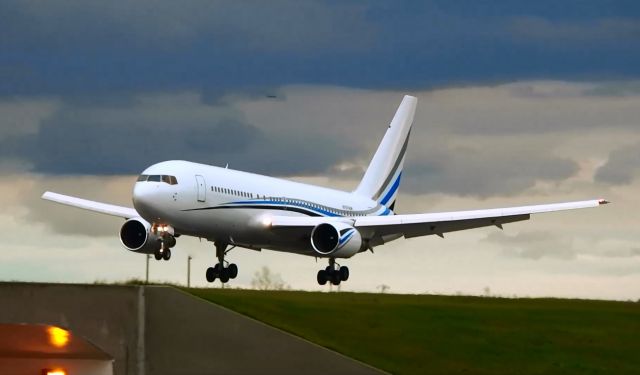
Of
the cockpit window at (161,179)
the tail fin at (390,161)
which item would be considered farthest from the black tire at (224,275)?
the tail fin at (390,161)

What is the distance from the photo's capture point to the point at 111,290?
45000 millimetres

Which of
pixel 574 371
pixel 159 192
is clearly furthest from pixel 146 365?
pixel 159 192

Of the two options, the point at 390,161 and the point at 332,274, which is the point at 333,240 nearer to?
the point at 332,274

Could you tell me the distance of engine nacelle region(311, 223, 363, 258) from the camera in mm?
69312

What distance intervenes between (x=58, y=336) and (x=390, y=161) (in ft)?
145

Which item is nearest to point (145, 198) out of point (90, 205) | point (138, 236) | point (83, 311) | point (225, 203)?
point (225, 203)

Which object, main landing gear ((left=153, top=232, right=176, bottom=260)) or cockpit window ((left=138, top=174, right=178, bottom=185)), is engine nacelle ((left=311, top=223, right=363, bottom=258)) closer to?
main landing gear ((left=153, top=232, right=176, bottom=260))

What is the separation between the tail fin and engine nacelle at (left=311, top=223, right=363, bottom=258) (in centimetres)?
1648

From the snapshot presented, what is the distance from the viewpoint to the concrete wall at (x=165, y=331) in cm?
4466

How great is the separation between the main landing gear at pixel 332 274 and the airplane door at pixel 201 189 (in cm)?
1098

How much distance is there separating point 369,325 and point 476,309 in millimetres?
5899

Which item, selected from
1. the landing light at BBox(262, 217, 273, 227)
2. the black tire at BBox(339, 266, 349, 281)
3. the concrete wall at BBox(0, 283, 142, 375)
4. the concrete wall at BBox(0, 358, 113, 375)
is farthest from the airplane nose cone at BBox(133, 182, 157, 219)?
the concrete wall at BBox(0, 283, 142, 375)

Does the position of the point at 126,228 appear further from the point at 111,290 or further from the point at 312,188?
the point at 111,290

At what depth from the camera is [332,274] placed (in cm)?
7275
